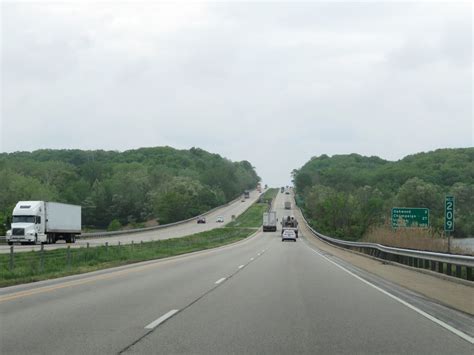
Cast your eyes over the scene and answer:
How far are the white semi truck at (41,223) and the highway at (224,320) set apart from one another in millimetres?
37221

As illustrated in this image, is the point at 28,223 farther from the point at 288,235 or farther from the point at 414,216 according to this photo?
the point at 288,235

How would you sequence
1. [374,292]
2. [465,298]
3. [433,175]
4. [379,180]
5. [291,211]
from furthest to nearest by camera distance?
[291,211]
[379,180]
[433,175]
[374,292]
[465,298]

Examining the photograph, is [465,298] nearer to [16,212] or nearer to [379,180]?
[16,212]

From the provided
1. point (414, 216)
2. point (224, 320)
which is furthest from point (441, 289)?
point (414, 216)

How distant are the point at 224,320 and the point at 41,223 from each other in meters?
48.9

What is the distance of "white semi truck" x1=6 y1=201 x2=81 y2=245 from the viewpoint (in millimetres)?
53906

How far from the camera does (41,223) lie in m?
56.7

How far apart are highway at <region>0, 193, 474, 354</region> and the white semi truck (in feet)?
122

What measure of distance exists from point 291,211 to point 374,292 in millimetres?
149227

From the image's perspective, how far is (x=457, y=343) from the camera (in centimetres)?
912

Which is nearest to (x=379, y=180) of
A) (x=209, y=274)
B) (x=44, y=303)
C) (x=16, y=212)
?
(x=16, y=212)

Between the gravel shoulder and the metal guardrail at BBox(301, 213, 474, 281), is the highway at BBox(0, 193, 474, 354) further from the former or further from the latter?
the metal guardrail at BBox(301, 213, 474, 281)

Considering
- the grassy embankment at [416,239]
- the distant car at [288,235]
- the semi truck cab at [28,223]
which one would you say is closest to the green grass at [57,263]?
the grassy embankment at [416,239]

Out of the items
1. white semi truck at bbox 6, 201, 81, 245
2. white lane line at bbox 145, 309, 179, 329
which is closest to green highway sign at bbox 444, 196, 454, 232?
white lane line at bbox 145, 309, 179, 329
